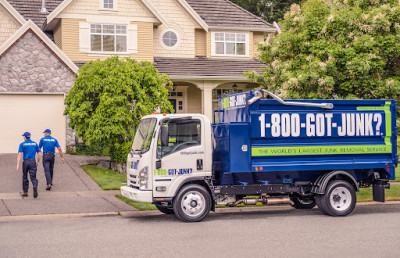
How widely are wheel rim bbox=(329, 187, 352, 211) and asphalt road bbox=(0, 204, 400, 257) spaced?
319mm

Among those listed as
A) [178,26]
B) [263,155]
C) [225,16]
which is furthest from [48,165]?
[225,16]

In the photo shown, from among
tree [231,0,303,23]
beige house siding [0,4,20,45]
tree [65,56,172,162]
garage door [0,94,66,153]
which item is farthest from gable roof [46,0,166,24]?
tree [231,0,303,23]

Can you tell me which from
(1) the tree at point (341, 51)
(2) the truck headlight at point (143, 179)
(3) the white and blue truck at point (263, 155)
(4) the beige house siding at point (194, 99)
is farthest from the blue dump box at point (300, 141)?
(4) the beige house siding at point (194, 99)

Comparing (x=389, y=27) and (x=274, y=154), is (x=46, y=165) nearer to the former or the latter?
(x=274, y=154)

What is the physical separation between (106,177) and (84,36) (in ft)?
35.3

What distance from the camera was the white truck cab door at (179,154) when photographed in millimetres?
11555

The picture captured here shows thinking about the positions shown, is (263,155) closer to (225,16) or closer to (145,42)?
(145,42)

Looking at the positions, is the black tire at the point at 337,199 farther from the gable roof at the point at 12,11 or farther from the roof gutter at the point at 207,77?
the gable roof at the point at 12,11

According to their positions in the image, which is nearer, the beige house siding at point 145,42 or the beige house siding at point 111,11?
the beige house siding at point 111,11

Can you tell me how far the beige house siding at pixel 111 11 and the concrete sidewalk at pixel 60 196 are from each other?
9.15 m

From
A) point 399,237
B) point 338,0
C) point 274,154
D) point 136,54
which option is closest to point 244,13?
point 136,54

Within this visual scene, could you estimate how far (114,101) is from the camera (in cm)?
1942

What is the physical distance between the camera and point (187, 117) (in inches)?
464

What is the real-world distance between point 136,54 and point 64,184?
11839mm
